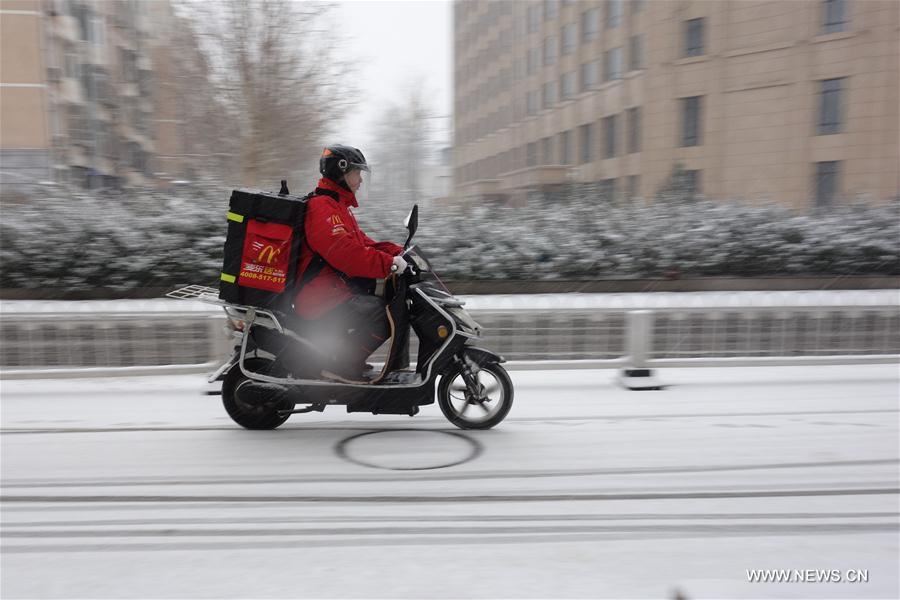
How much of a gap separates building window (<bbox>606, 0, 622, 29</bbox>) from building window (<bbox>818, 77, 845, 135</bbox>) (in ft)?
42.3

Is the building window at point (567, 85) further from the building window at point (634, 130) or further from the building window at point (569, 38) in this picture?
the building window at point (634, 130)

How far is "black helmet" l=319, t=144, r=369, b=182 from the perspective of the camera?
4.29 meters

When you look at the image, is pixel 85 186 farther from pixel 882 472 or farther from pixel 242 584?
pixel 882 472

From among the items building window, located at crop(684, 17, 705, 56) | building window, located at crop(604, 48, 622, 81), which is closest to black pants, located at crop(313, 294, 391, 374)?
building window, located at crop(684, 17, 705, 56)

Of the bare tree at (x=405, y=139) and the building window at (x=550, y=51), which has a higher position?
the building window at (x=550, y=51)

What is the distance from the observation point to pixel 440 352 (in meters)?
4.41

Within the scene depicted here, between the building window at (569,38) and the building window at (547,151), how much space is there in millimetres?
5892

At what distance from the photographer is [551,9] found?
4475 cm

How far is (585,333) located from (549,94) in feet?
140

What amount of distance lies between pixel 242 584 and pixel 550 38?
154 ft

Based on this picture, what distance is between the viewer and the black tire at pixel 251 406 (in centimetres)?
450

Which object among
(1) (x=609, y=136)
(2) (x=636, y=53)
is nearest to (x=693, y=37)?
(2) (x=636, y=53)

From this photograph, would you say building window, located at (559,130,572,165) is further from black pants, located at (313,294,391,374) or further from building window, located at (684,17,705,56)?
black pants, located at (313,294,391,374)

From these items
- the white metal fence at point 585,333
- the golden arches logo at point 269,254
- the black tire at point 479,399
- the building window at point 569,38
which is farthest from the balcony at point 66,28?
the building window at point 569,38
